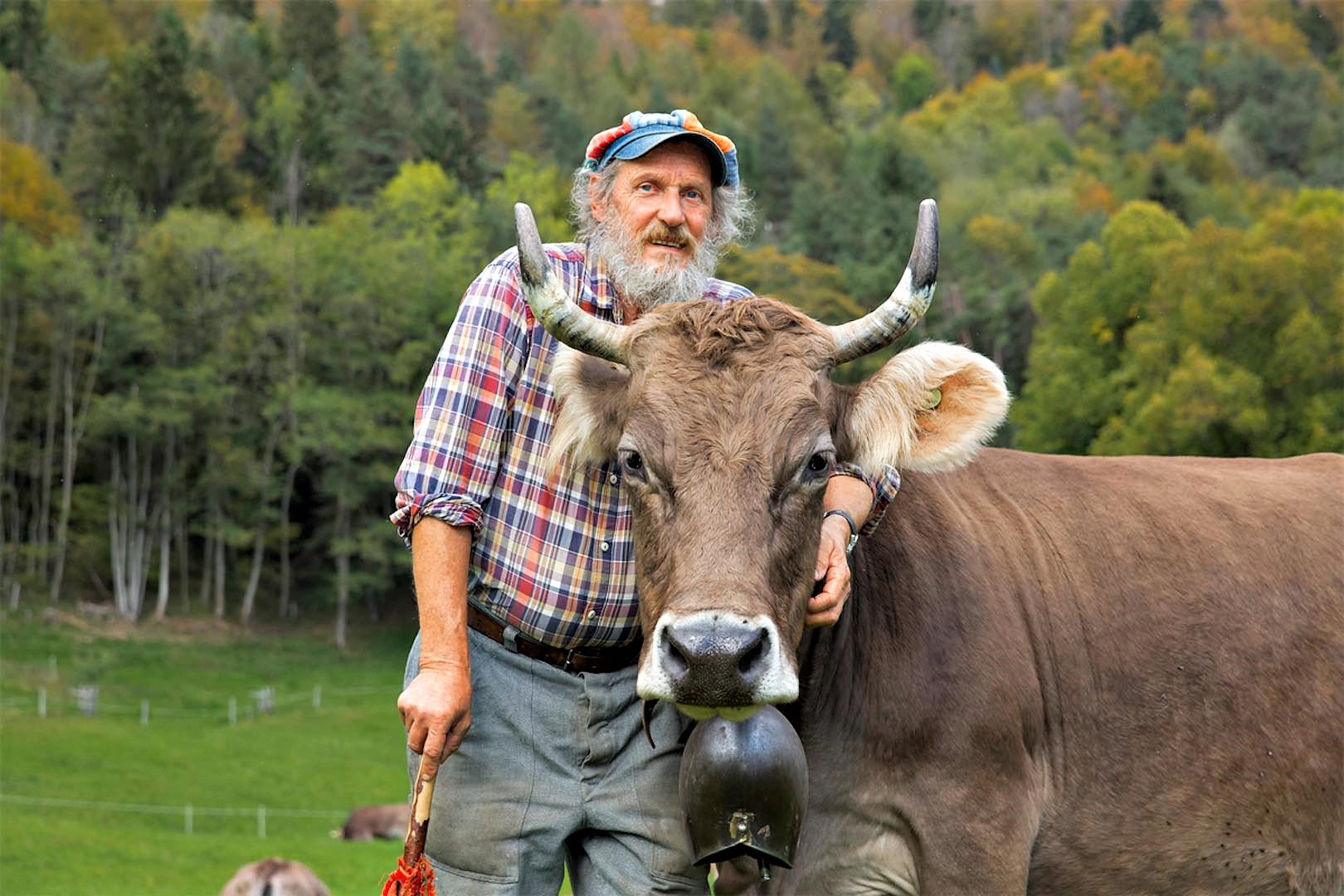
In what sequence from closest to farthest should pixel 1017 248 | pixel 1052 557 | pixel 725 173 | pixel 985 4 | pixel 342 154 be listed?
pixel 725 173 → pixel 1052 557 → pixel 1017 248 → pixel 342 154 → pixel 985 4

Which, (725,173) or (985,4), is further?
(985,4)

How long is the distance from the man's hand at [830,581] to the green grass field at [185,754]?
21664mm

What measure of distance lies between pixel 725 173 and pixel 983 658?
2.02 metres

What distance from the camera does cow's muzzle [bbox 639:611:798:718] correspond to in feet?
14.8

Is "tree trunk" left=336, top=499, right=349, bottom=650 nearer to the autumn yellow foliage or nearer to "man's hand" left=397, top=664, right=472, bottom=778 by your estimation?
the autumn yellow foliage

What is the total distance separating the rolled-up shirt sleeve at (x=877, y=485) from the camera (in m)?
5.57

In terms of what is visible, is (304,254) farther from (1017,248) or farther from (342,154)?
(1017,248)

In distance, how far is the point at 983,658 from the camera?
19.8 ft

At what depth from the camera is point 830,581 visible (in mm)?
5219

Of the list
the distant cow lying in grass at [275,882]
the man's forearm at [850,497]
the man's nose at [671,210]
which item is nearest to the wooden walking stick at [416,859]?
the man's forearm at [850,497]

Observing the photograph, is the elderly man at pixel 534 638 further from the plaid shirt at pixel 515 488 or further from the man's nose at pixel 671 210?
the man's nose at pixel 671 210

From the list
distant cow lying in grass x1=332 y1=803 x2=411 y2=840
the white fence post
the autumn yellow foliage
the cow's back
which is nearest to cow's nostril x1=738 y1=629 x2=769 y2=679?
the cow's back

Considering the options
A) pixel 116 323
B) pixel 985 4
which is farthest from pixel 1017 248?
pixel 985 4

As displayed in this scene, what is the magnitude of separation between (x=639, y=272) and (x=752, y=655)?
5.62ft
